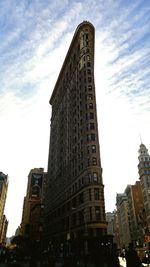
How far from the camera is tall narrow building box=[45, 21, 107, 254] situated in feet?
178

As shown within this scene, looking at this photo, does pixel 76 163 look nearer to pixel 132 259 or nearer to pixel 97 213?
pixel 97 213

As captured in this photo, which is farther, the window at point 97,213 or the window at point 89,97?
the window at point 89,97

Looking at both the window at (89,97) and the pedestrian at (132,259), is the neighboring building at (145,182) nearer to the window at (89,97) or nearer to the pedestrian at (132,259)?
the window at (89,97)

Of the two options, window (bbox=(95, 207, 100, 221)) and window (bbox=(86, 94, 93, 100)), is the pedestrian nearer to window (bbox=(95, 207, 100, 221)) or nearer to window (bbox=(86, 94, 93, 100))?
window (bbox=(95, 207, 100, 221))

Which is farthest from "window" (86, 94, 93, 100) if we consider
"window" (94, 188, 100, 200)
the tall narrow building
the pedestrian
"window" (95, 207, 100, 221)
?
the pedestrian

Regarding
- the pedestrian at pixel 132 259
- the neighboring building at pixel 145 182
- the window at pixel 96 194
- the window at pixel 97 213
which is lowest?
the pedestrian at pixel 132 259

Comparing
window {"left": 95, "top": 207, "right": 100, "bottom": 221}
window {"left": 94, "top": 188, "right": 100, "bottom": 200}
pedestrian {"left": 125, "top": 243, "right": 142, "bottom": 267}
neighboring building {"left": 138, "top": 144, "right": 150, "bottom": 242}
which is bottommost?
pedestrian {"left": 125, "top": 243, "right": 142, "bottom": 267}

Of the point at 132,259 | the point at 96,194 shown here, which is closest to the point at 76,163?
the point at 96,194

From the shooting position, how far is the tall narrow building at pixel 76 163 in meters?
54.2

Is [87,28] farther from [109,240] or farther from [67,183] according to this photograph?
[109,240]

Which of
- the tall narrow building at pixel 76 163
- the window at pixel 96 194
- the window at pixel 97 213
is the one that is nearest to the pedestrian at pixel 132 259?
the tall narrow building at pixel 76 163

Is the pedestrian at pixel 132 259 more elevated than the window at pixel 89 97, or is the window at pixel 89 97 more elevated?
the window at pixel 89 97

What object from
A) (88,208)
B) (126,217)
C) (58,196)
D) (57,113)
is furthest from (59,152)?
(126,217)

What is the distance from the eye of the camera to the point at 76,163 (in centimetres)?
6681
